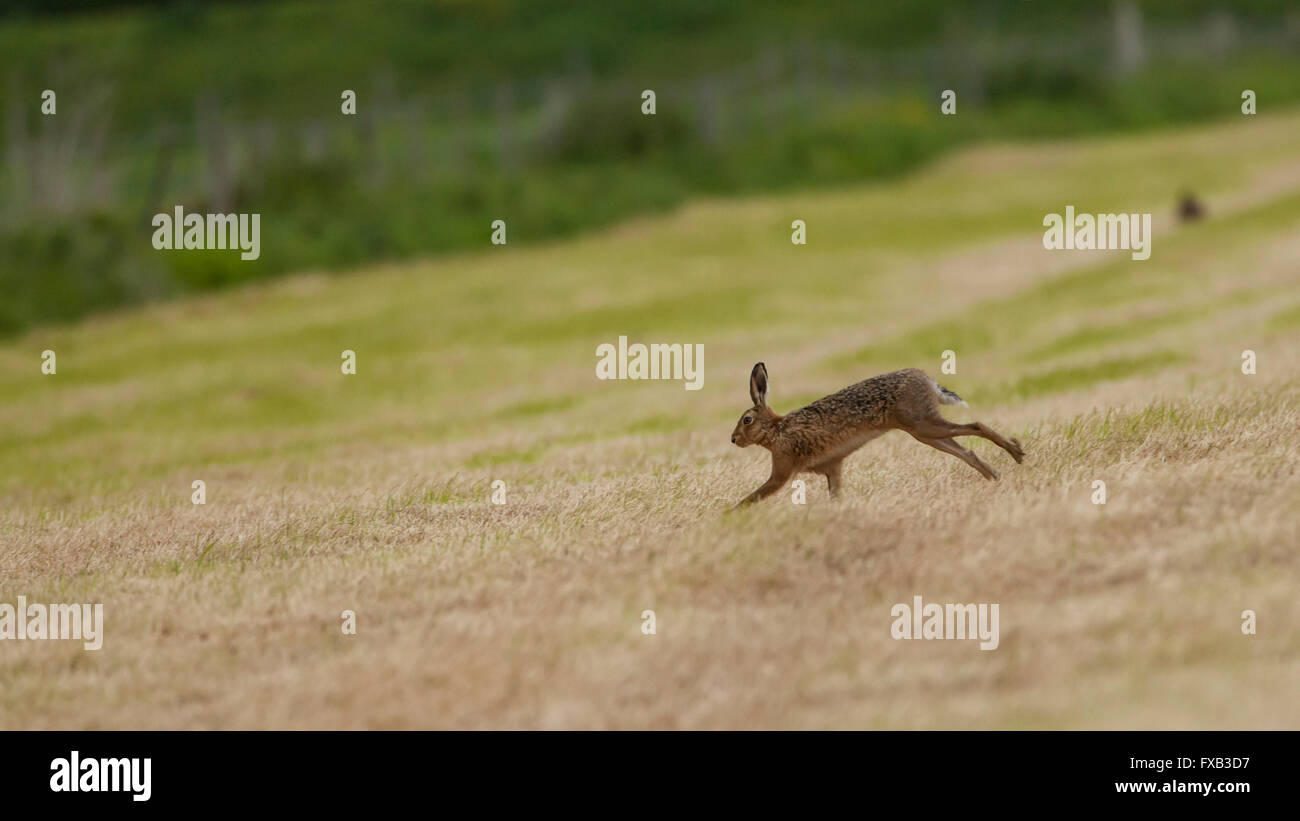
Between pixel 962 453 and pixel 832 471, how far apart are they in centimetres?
79

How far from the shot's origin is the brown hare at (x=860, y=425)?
31.0 ft

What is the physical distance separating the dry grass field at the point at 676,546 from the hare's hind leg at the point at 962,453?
8 centimetres

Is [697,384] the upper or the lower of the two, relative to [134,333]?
lower

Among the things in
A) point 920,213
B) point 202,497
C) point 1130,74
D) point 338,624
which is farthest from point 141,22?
point 338,624

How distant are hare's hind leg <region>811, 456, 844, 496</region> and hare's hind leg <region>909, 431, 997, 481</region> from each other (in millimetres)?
516

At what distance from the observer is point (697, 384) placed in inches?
833

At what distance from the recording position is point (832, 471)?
9.77 metres

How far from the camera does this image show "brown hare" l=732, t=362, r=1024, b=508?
9.45 m

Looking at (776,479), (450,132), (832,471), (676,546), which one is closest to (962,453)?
(832,471)

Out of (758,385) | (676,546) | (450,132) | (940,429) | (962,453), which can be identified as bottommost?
(676,546)

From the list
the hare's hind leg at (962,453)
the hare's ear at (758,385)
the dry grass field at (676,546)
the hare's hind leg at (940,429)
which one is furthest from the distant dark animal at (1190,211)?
the hare's ear at (758,385)

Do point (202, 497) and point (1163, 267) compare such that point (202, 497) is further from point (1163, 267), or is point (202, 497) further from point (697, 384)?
point (1163, 267)

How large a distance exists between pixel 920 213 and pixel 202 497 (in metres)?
26.7

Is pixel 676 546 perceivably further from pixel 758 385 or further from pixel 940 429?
pixel 940 429
